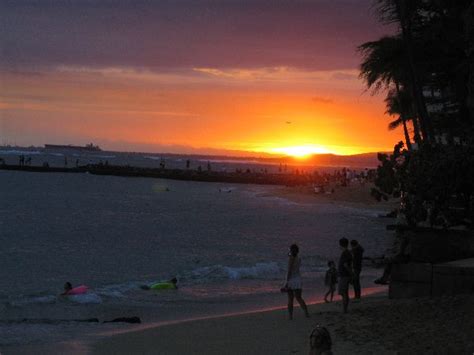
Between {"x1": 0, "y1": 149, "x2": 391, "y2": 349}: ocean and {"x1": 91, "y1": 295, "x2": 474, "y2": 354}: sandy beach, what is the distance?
183 cm

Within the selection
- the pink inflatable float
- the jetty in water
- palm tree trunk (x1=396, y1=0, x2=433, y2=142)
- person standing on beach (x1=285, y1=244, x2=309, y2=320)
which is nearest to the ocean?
the pink inflatable float

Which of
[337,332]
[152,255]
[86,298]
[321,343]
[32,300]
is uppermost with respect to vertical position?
[321,343]

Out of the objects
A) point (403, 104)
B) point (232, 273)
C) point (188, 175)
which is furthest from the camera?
point (188, 175)

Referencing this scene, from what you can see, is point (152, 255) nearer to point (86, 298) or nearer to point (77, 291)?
point (77, 291)

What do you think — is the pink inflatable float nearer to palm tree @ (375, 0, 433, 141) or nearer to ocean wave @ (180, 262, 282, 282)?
ocean wave @ (180, 262, 282, 282)

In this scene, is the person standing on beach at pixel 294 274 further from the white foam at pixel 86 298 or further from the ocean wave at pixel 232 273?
the ocean wave at pixel 232 273

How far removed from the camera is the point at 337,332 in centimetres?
1052

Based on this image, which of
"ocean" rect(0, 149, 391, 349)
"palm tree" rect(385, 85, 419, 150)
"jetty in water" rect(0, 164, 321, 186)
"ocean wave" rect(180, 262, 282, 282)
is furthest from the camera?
"jetty in water" rect(0, 164, 321, 186)

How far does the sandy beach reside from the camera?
30.0ft

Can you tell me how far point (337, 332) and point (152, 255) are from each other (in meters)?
19.6

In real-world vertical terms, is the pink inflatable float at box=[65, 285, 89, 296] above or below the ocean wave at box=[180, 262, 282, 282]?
above

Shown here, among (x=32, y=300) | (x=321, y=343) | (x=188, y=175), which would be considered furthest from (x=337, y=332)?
(x=188, y=175)

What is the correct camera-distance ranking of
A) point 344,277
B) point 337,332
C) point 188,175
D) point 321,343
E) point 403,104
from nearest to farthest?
point 321,343
point 337,332
point 344,277
point 403,104
point 188,175

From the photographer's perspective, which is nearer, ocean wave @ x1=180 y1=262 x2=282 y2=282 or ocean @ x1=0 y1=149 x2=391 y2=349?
ocean @ x1=0 y1=149 x2=391 y2=349
